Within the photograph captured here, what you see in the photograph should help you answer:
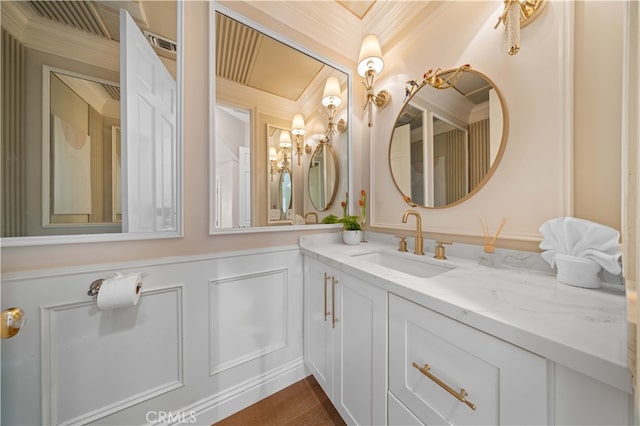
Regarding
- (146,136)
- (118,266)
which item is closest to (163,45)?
(146,136)

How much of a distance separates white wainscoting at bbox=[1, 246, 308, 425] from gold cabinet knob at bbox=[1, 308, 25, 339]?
0.35 m

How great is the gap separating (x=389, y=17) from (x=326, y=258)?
5.56 ft

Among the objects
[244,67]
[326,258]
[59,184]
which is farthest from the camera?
[244,67]

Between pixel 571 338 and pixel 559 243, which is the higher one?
pixel 559 243

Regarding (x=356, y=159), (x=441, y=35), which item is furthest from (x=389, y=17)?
A: (x=356, y=159)

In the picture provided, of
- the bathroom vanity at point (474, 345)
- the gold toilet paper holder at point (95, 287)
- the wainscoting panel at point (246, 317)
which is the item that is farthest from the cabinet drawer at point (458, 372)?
the gold toilet paper holder at point (95, 287)

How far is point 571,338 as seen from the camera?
406 millimetres

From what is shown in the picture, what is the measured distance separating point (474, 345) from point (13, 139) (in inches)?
66.3

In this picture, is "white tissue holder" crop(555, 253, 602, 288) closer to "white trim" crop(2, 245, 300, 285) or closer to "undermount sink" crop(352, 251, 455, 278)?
"undermount sink" crop(352, 251, 455, 278)

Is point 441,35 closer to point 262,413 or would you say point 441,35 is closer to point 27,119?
point 27,119

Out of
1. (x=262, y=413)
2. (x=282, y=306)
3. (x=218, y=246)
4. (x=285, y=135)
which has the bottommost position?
(x=262, y=413)

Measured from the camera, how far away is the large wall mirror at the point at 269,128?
1.19 m

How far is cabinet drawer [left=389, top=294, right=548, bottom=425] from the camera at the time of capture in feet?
1.47

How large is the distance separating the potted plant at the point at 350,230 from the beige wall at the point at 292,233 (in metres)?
0.38
